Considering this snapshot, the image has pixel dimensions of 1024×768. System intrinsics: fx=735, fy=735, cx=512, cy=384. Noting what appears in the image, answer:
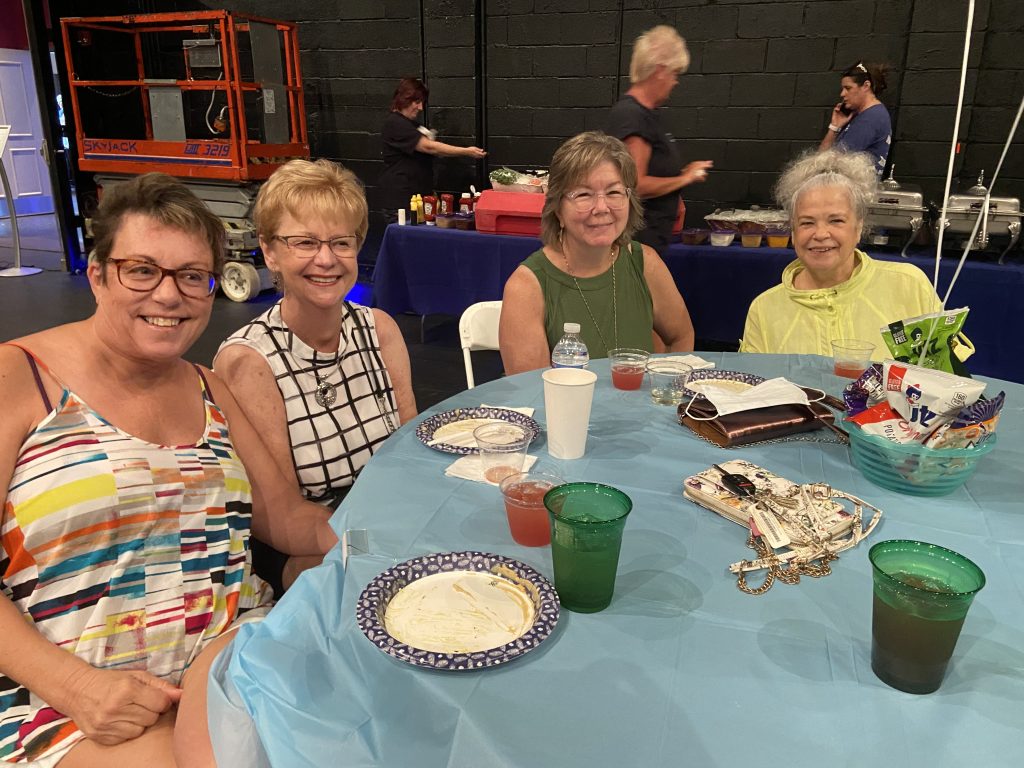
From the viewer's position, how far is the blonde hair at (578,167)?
225 centimetres

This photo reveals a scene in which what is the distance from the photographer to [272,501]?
1506 millimetres

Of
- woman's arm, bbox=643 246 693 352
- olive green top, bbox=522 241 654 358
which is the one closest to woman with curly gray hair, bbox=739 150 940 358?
woman's arm, bbox=643 246 693 352

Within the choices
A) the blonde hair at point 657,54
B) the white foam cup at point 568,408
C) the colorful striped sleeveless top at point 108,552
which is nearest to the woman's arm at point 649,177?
the blonde hair at point 657,54

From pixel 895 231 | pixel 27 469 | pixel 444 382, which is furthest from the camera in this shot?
pixel 444 382

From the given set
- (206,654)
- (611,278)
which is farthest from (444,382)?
(206,654)

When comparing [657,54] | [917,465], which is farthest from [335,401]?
[657,54]

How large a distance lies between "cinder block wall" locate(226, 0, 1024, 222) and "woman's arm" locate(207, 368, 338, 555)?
498 cm

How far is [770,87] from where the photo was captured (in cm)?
538

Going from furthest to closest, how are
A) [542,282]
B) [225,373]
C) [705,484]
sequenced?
1. [542,282]
2. [225,373]
3. [705,484]

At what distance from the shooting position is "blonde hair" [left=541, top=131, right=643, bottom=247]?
2.25m

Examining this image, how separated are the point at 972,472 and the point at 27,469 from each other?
1584 millimetres

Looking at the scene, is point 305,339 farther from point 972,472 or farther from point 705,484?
point 972,472

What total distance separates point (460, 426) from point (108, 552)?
69 centimetres

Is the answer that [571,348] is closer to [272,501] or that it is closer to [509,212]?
[272,501]
